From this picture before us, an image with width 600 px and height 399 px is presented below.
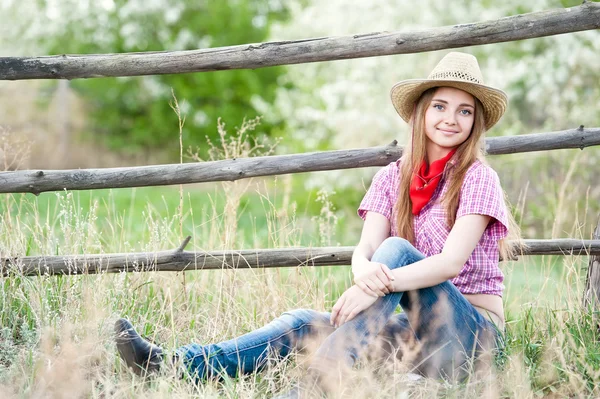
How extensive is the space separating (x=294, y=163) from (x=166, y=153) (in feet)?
38.4

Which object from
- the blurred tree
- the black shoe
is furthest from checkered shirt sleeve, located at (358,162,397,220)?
the blurred tree

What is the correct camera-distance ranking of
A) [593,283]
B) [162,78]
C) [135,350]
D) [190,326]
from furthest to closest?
[162,78]
[593,283]
[190,326]
[135,350]

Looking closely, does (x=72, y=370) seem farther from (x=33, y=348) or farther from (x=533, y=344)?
(x=533, y=344)

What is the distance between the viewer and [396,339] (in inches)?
109

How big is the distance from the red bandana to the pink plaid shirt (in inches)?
1.2

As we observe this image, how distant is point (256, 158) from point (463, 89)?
900 millimetres

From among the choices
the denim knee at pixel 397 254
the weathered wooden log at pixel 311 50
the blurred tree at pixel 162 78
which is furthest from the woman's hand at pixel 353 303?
the blurred tree at pixel 162 78

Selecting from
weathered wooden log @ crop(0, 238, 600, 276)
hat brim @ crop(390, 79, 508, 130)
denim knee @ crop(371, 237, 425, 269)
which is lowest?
weathered wooden log @ crop(0, 238, 600, 276)

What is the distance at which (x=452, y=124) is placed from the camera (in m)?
2.80

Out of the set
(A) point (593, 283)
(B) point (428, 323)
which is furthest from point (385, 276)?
(A) point (593, 283)

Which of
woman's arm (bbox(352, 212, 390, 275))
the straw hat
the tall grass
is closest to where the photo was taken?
the tall grass

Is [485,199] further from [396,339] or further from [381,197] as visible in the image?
[396,339]

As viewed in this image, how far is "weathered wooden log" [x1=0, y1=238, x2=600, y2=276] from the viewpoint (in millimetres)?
3189

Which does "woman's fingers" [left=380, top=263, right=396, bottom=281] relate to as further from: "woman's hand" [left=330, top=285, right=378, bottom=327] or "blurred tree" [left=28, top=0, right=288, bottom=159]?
"blurred tree" [left=28, top=0, right=288, bottom=159]
